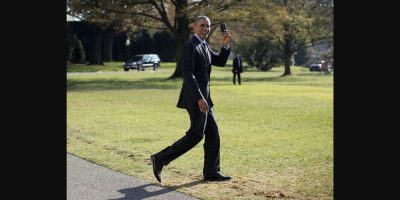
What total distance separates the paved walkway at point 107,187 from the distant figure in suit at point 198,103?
342mm

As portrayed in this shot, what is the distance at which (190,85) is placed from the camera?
671 centimetres

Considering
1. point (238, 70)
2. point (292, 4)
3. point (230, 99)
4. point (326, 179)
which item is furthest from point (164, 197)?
point (292, 4)

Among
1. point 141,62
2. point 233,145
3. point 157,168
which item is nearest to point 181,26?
point 141,62

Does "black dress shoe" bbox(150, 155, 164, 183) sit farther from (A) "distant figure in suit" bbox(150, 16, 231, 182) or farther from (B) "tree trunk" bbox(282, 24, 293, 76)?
(B) "tree trunk" bbox(282, 24, 293, 76)

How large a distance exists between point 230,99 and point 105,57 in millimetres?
49492

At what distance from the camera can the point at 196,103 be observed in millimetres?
6816

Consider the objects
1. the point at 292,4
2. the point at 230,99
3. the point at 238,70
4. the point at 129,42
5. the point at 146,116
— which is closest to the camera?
the point at 146,116

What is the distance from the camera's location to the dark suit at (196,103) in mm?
6758

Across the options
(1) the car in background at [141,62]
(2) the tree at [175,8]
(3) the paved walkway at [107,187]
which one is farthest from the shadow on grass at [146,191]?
(1) the car in background at [141,62]

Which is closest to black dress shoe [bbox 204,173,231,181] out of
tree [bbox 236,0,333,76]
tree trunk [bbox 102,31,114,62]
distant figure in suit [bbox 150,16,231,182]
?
distant figure in suit [bbox 150,16,231,182]

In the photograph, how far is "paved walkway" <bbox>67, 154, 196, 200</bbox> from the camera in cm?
618

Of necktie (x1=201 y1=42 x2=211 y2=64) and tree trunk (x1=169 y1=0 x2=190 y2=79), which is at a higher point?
tree trunk (x1=169 y1=0 x2=190 y2=79)

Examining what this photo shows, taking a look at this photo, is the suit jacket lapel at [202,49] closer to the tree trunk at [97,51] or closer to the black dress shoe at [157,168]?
the black dress shoe at [157,168]
